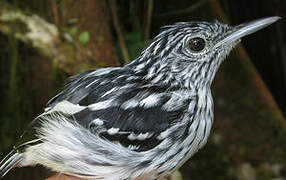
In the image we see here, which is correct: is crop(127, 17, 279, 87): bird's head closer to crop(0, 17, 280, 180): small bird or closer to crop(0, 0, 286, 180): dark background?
crop(0, 17, 280, 180): small bird

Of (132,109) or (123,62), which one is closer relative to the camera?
(132,109)

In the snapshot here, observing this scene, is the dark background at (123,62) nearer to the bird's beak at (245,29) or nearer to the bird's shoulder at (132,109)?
the bird's shoulder at (132,109)

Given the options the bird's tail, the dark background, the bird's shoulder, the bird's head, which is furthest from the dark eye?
the dark background

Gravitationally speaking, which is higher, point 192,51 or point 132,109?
point 192,51

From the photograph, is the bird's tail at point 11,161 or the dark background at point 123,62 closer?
the bird's tail at point 11,161

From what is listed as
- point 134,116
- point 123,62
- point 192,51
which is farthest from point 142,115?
point 123,62

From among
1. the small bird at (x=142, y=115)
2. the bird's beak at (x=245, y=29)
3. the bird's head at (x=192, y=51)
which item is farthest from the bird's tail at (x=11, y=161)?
the bird's beak at (x=245, y=29)

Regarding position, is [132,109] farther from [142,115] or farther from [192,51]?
[192,51]

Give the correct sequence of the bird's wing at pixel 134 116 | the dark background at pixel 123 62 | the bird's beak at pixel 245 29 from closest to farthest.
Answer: the bird's wing at pixel 134 116
the bird's beak at pixel 245 29
the dark background at pixel 123 62
